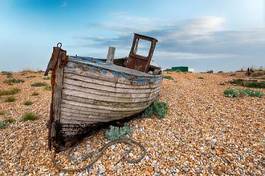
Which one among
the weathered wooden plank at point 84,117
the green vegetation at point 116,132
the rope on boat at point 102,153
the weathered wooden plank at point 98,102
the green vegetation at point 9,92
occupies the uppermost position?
the weathered wooden plank at point 98,102

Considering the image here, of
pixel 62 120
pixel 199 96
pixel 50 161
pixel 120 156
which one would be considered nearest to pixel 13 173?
pixel 50 161

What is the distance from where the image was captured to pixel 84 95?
898 centimetres

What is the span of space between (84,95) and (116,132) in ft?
6.74

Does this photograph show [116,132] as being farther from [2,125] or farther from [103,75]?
[2,125]

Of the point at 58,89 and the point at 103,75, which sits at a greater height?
the point at 103,75

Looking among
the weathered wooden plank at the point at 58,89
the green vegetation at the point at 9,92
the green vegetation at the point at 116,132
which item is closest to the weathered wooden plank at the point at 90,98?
the weathered wooden plank at the point at 58,89

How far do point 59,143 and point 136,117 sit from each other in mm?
3662

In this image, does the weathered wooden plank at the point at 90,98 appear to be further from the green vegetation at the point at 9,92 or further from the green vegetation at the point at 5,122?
the green vegetation at the point at 9,92

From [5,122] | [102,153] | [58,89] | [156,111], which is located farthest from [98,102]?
[5,122]

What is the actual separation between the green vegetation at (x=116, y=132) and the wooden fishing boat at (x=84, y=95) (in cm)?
38

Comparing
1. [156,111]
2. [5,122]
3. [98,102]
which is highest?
[98,102]

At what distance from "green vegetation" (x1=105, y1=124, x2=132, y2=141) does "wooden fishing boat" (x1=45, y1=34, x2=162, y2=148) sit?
38cm

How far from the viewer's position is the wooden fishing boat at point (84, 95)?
28.5 feet

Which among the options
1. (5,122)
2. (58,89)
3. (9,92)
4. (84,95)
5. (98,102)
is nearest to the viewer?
Answer: (58,89)
